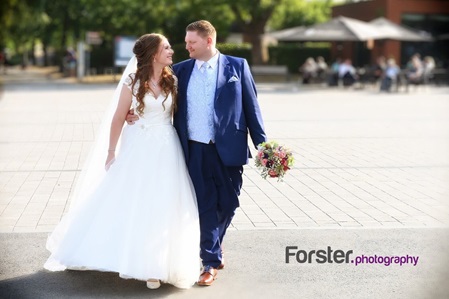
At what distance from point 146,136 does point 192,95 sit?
0.41 metres

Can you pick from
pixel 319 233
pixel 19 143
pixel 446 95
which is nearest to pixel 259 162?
pixel 319 233

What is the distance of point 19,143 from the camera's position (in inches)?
464

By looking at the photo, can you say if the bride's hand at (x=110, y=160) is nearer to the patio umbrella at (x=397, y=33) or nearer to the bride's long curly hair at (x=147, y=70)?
the bride's long curly hair at (x=147, y=70)

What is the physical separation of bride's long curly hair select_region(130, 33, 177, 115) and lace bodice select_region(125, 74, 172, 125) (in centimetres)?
3

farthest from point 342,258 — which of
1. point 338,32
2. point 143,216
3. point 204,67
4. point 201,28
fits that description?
point 338,32

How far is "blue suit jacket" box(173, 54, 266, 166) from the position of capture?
470 centimetres

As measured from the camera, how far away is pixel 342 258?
5309 mm

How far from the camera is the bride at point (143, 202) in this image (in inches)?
178

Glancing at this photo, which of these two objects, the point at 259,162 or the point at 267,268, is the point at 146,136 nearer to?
the point at 259,162

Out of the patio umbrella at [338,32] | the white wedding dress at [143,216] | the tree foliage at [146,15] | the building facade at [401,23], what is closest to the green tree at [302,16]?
the building facade at [401,23]

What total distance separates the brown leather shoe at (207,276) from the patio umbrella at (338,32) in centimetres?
2491

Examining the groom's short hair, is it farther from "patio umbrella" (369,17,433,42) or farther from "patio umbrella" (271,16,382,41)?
"patio umbrella" (369,17,433,42)

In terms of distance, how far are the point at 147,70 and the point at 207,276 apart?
1.40 metres

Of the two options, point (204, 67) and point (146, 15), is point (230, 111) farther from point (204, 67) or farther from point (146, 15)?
point (146, 15)
